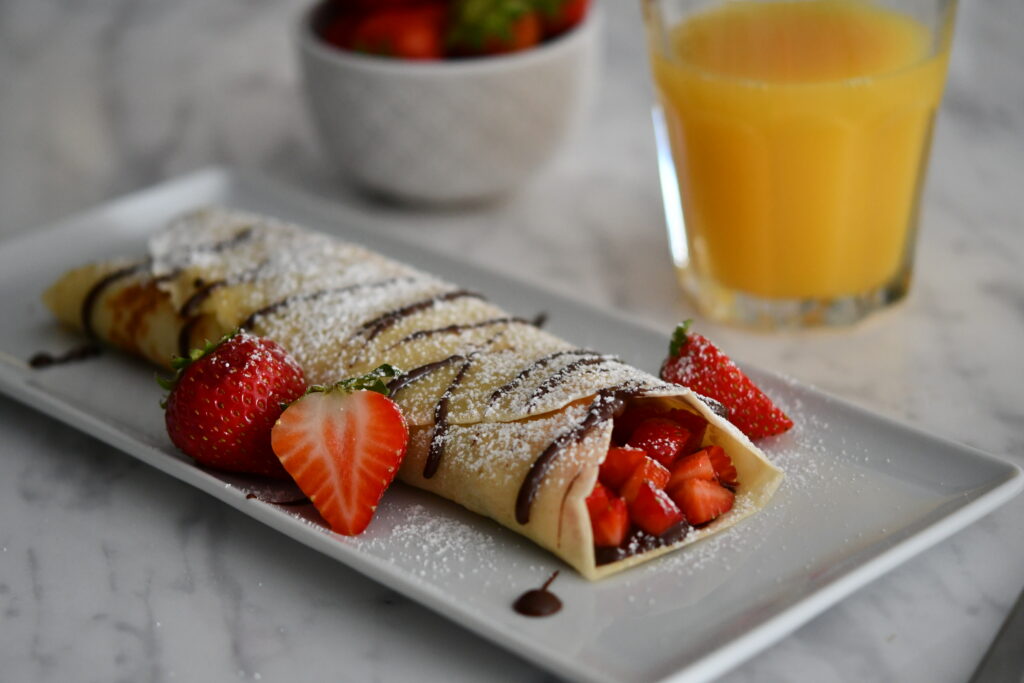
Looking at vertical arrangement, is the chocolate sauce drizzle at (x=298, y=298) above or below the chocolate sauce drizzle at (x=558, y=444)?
above

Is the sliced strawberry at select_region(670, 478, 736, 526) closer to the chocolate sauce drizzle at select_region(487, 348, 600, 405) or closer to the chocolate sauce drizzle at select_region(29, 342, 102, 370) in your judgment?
the chocolate sauce drizzle at select_region(487, 348, 600, 405)

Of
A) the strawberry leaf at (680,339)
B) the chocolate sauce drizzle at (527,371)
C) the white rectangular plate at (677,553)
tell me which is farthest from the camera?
the strawberry leaf at (680,339)

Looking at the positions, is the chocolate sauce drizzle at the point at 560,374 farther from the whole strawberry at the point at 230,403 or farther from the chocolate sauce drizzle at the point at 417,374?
the whole strawberry at the point at 230,403

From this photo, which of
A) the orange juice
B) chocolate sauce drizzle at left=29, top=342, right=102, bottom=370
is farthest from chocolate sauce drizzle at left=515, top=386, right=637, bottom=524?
chocolate sauce drizzle at left=29, top=342, right=102, bottom=370

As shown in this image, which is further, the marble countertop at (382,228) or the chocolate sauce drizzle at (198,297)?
the chocolate sauce drizzle at (198,297)

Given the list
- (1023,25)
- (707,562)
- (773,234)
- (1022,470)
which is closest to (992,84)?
(1023,25)

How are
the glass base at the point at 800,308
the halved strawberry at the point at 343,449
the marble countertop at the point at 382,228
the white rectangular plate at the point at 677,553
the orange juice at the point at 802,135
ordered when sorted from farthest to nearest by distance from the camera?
the glass base at the point at 800,308 < the orange juice at the point at 802,135 < the halved strawberry at the point at 343,449 < the marble countertop at the point at 382,228 < the white rectangular plate at the point at 677,553

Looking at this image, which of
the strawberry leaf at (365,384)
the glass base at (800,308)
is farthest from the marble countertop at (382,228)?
the strawberry leaf at (365,384)

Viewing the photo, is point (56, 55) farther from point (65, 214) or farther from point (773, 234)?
point (773, 234)

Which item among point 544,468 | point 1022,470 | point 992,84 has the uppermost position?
point 544,468
